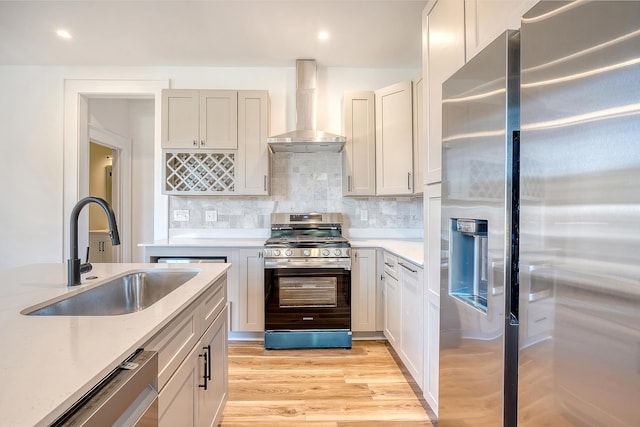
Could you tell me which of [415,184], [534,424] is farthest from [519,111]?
[415,184]

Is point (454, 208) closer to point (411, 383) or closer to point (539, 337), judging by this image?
point (539, 337)

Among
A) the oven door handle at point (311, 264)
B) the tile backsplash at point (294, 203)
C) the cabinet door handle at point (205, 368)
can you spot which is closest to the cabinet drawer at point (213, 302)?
the cabinet door handle at point (205, 368)

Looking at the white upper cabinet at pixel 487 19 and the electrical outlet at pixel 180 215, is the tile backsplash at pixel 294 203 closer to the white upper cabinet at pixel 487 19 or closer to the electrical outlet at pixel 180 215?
the electrical outlet at pixel 180 215

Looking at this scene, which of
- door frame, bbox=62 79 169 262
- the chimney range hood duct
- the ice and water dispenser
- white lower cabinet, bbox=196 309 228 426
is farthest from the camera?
door frame, bbox=62 79 169 262

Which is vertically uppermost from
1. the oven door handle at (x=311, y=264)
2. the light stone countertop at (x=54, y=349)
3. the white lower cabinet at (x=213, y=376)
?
the light stone countertop at (x=54, y=349)

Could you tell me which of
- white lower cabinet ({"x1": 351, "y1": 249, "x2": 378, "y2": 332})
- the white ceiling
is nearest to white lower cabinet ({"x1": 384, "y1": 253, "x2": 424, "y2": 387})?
white lower cabinet ({"x1": 351, "y1": 249, "x2": 378, "y2": 332})

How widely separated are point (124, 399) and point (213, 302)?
83 centimetres

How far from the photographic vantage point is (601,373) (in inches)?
23.1

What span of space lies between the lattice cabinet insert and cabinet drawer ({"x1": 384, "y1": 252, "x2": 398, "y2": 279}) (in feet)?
5.40

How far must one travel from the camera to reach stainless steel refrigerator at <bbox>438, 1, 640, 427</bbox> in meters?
0.55

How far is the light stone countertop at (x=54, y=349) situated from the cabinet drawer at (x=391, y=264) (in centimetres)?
162

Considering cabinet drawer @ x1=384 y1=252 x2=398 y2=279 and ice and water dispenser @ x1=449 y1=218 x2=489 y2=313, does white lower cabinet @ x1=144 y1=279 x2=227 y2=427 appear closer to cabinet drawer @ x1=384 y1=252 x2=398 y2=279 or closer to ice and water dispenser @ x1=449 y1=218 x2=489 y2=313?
ice and water dispenser @ x1=449 y1=218 x2=489 y2=313

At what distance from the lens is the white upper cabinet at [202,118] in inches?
117

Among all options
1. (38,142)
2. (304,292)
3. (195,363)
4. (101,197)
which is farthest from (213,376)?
(101,197)
